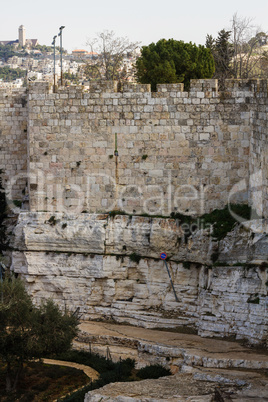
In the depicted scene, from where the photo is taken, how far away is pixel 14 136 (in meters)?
22.8

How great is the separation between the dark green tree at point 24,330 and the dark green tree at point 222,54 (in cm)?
1538

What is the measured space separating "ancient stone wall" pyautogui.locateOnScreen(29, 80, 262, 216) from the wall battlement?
1.0 inches

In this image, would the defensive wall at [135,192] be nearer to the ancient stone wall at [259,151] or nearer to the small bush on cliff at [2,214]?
the ancient stone wall at [259,151]

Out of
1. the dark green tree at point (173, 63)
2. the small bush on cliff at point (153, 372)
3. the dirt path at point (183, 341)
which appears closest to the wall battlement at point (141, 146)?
the dirt path at point (183, 341)

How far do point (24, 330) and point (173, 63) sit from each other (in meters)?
10.7

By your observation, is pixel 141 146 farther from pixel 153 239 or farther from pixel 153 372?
pixel 153 372

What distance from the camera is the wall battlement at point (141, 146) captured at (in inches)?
781

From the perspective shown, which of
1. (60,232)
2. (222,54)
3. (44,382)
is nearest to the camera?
(44,382)

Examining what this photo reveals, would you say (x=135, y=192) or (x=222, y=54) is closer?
(x=135, y=192)

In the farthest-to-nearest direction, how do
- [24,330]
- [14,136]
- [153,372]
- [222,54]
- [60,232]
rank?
[222,54] → [14,136] → [60,232] → [24,330] → [153,372]

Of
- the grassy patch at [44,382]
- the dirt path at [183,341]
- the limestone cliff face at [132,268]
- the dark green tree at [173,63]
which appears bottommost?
the grassy patch at [44,382]

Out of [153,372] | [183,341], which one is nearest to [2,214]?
[183,341]

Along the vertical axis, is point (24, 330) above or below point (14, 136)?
below

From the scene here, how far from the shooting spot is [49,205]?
21.3 metres
